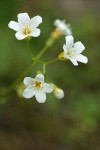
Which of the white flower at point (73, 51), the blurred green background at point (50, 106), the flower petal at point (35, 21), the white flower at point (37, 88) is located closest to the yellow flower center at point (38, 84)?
the white flower at point (37, 88)

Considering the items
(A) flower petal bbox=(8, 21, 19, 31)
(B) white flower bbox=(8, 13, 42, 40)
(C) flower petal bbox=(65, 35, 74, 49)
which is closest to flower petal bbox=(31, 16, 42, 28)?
(B) white flower bbox=(8, 13, 42, 40)

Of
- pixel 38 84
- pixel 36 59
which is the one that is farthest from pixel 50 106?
pixel 38 84

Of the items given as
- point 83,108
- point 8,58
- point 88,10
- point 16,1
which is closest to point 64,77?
point 83,108

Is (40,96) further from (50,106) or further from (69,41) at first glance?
(50,106)

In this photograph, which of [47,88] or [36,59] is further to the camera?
[36,59]

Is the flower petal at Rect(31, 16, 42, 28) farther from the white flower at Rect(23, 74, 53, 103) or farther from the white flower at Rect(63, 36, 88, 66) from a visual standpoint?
the white flower at Rect(23, 74, 53, 103)

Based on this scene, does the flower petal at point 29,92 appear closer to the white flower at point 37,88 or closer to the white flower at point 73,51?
the white flower at point 37,88
